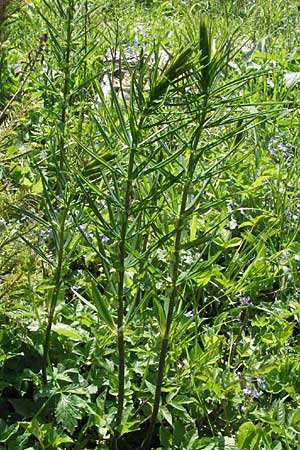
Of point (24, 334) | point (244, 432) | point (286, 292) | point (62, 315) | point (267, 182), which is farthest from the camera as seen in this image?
point (267, 182)

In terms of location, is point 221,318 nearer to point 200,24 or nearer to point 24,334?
point 24,334

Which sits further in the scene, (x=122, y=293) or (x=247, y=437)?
(x=247, y=437)

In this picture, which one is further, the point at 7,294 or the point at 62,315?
the point at 62,315

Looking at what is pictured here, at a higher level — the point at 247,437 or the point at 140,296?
the point at 140,296

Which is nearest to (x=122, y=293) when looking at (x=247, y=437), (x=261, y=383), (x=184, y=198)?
(x=184, y=198)

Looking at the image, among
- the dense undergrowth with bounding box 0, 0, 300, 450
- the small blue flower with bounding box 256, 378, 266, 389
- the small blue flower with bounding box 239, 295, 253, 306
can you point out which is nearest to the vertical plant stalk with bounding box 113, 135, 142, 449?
the dense undergrowth with bounding box 0, 0, 300, 450

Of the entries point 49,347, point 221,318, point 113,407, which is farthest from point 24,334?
point 221,318

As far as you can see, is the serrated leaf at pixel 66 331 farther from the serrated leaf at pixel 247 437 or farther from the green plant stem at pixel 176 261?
the serrated leaf at pixel 247 437

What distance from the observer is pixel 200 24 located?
4.60 ft

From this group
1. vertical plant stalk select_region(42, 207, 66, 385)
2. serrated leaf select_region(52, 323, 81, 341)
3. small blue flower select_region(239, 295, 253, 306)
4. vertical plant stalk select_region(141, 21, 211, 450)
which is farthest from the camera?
small blue flower select_region(239, 295, 253, 306)

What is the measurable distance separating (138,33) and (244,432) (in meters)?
3.14

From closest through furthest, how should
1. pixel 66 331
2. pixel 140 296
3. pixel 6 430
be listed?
pixel 6 430
pixel 66 331
pixel 140 296

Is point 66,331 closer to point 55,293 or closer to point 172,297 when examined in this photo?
point 55,293

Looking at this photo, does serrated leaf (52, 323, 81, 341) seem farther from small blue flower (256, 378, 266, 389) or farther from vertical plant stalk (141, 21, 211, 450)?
small blue flower (256, 378, 266, 389)
